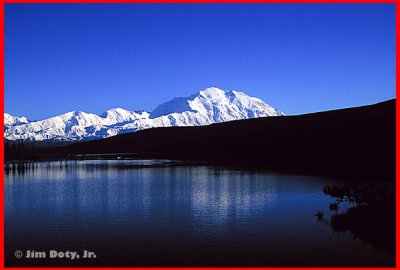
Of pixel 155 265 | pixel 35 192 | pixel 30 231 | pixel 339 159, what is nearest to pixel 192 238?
pixel 155 265

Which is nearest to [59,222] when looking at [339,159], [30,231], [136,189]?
[30,231]

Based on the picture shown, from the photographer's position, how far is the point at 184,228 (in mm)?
51531

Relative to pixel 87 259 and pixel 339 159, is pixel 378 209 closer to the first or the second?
pixel 87 259

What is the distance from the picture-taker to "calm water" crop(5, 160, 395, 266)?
1574 inches

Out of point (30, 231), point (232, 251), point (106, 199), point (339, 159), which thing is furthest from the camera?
point (339, 159)

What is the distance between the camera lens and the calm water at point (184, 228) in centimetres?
3997

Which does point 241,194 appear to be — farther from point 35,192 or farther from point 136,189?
point 35,192

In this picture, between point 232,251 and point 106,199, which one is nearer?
point 232,251

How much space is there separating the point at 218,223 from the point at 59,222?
20.5m

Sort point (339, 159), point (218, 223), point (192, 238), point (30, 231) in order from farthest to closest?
point (339, 159)
point (218, 223)
point (30, 231)
point (192, 238)

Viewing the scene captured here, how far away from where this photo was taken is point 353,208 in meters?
58.8

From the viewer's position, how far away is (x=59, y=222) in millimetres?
55906

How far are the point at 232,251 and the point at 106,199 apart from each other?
39.6 m

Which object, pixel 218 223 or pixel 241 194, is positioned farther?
pixel 241 194
